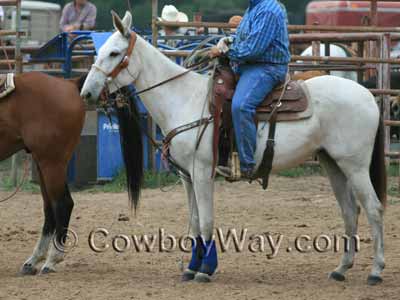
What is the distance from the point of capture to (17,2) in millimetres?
11805

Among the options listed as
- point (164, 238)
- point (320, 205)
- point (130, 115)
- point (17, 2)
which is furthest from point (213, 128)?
point (17, 2)

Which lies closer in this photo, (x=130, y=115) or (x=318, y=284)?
(x=318, y=284)

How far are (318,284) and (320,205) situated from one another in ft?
12.0

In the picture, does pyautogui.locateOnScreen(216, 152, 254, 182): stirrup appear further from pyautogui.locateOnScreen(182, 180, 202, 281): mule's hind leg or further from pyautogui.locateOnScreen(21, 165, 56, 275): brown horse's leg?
pyautogui.locateOnScreen(21, 165, 56, 275): brown horse's leg

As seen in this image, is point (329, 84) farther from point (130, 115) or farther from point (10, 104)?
point (10, 104)

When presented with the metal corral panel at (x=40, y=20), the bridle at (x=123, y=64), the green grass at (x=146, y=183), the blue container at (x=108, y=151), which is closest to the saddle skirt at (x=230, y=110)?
the bridle at (x=123, y=64)

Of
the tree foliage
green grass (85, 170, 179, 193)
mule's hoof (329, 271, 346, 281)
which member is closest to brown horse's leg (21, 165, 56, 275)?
mule's hoof (329, 271, 346, 281)

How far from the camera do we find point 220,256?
315 inches

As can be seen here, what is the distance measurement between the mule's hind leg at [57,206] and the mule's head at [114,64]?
0.82m

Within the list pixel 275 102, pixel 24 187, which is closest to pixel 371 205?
pixel 275 102

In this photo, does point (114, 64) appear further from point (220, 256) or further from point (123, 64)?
point (220, 256)

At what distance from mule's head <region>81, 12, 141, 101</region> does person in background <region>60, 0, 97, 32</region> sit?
29.4 ft

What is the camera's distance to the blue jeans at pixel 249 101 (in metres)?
6.83

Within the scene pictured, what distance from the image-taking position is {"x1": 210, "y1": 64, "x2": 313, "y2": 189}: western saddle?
6.96 metres
